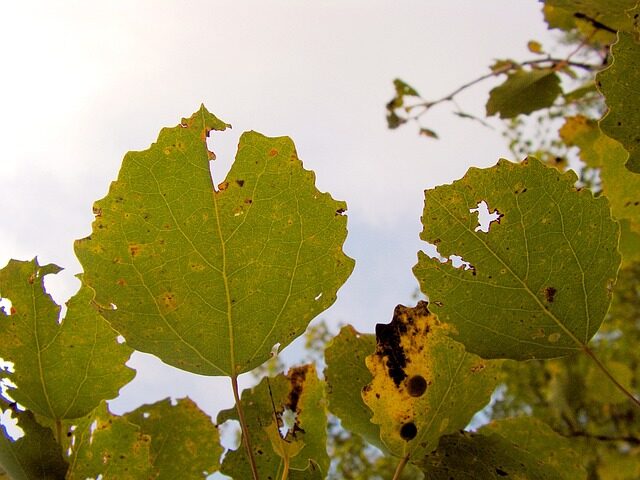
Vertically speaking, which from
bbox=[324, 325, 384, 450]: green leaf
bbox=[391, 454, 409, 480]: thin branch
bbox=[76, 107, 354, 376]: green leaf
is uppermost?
bbox=[76, 107, 354, 376]: green leaf

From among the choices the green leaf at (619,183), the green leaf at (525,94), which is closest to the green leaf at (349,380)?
the green leaf at (619,183)

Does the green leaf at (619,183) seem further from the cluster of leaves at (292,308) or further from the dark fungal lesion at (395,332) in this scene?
the dark fungal lesion at (395,332)

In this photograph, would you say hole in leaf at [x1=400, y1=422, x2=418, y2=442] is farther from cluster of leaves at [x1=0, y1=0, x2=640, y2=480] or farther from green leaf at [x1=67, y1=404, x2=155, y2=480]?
green leaf at [x1=67, y1=404, x2=155, y2=480]

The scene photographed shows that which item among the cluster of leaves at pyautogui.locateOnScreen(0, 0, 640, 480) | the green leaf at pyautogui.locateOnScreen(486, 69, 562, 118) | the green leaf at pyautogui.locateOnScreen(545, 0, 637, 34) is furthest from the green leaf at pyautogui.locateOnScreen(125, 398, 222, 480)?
the green leaf at pyautogui.locateOnScreen(486, 69, 562, 118)

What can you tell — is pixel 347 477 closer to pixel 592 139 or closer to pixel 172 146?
pixel 592 139

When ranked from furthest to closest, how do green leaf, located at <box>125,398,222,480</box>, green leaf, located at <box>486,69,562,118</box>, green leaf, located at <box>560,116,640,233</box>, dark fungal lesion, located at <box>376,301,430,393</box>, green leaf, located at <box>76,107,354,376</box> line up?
green leaf, located at <box>486,69,562,118</box>, green leaf, located at <box>560,116,640,233</box>, green leaf, located at <box>125,398,222,480</box>, dark fungal lesion, located at <box>376,301,430,393</box>, green leaf, located at <box>76,107,354,376</box>

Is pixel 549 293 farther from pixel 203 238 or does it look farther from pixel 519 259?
pixel 203 238
